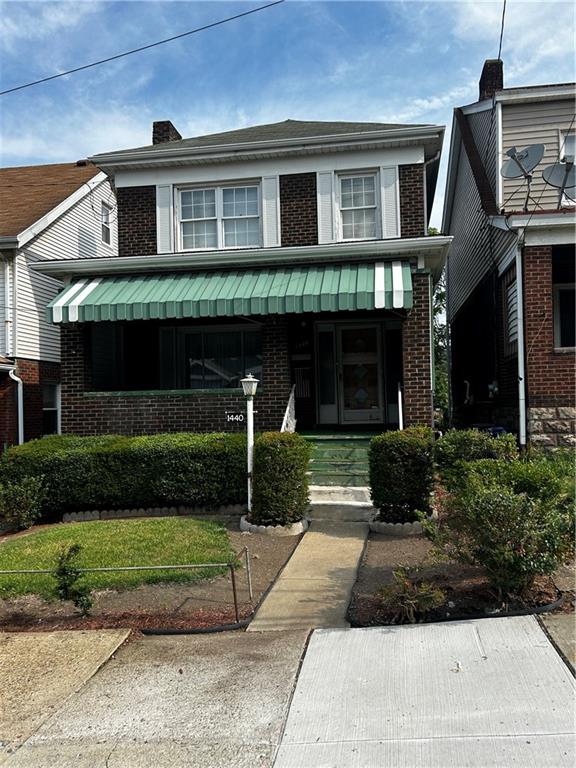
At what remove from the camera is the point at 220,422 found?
37.1ft

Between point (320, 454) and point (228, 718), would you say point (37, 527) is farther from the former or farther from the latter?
point (228, 718)

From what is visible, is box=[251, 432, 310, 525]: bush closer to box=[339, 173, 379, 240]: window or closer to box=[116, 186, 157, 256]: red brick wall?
box=[339, 173, 379, 240]: window

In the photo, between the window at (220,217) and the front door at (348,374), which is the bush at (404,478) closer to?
the front door at (348,374)

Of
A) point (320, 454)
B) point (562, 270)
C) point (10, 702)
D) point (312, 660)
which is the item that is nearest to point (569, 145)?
point (562, 270)

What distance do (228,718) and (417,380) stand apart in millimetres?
7865

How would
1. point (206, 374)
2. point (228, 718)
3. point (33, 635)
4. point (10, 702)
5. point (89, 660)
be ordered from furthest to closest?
point (206, 374) → point (33, 635) → point (89, 660) → point (10, 702) → point (228, 718)

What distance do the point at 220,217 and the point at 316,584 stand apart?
29.7 feet

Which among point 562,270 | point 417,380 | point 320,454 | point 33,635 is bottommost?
point 33,635

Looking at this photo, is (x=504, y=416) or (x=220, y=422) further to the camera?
(x=504, y=416)

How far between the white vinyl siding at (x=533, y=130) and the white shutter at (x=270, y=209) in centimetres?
481

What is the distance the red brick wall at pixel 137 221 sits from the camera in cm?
1335

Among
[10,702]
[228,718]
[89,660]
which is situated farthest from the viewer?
[89,660]

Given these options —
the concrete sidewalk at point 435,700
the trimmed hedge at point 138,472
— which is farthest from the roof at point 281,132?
the concrete sidewalk at point 435,700

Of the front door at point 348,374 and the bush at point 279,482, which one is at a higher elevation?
the front door at point 348,374
